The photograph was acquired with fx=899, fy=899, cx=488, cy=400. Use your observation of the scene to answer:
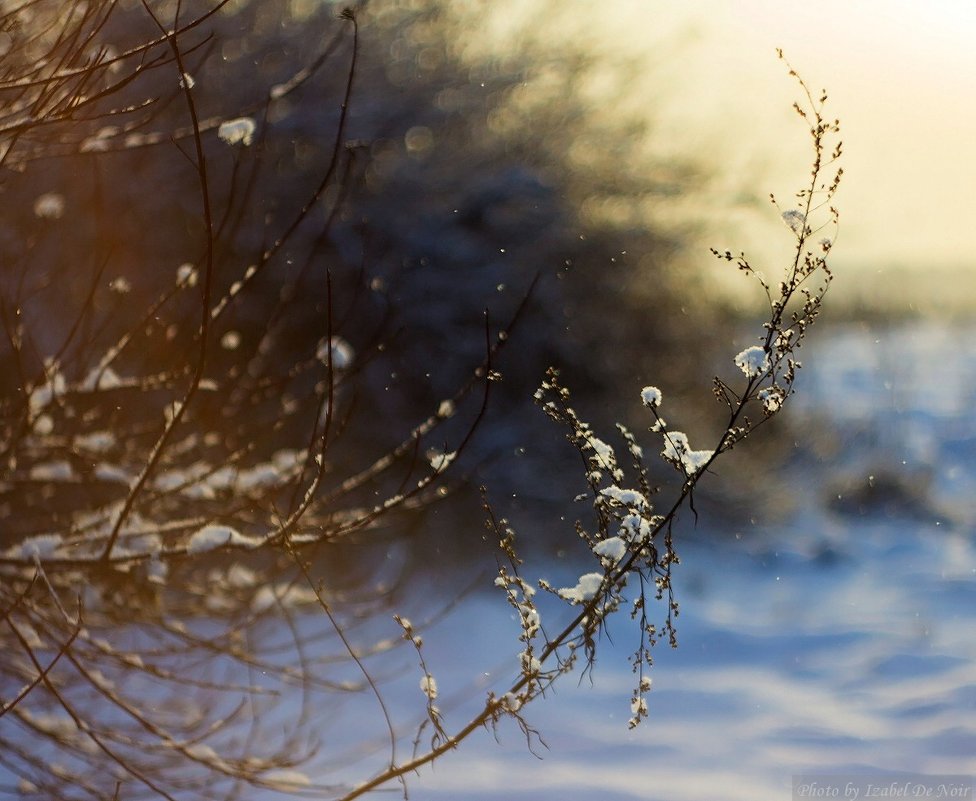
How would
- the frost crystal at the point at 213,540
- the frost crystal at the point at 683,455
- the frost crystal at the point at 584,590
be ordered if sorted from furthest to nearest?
the frost crystal at the point at 683,455 → the frost crystal at the point at 584,590 → the frost crystal at the point at 213,540

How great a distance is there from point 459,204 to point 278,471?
413cm

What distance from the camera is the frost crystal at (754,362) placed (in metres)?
2.32

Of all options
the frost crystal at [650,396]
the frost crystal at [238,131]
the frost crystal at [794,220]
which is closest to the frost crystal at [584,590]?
the frost crystal at [650,396]

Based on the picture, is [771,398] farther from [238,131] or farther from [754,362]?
[238,131]

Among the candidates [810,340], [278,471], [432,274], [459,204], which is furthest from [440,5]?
[278,471]

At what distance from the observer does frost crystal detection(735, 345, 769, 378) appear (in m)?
2.32

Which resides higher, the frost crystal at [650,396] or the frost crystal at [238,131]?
the frost crystal at [238,131]

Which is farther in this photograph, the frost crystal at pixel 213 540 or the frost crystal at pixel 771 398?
the frost crystal at pixel 771 398

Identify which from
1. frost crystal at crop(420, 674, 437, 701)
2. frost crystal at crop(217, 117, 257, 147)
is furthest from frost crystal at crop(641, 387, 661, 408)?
frost crystal at crop(217, 117, 257, 147)

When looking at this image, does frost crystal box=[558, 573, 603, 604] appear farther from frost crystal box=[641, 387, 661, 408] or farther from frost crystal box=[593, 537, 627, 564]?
frost crystal box=[641, 387, 661, 408]

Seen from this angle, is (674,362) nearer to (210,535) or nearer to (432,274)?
(432,274)

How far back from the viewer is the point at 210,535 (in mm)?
2033

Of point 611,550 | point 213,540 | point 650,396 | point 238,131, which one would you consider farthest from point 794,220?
point 213,540

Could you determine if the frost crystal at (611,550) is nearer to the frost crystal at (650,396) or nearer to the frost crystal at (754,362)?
the frost crystal at (650,396)
